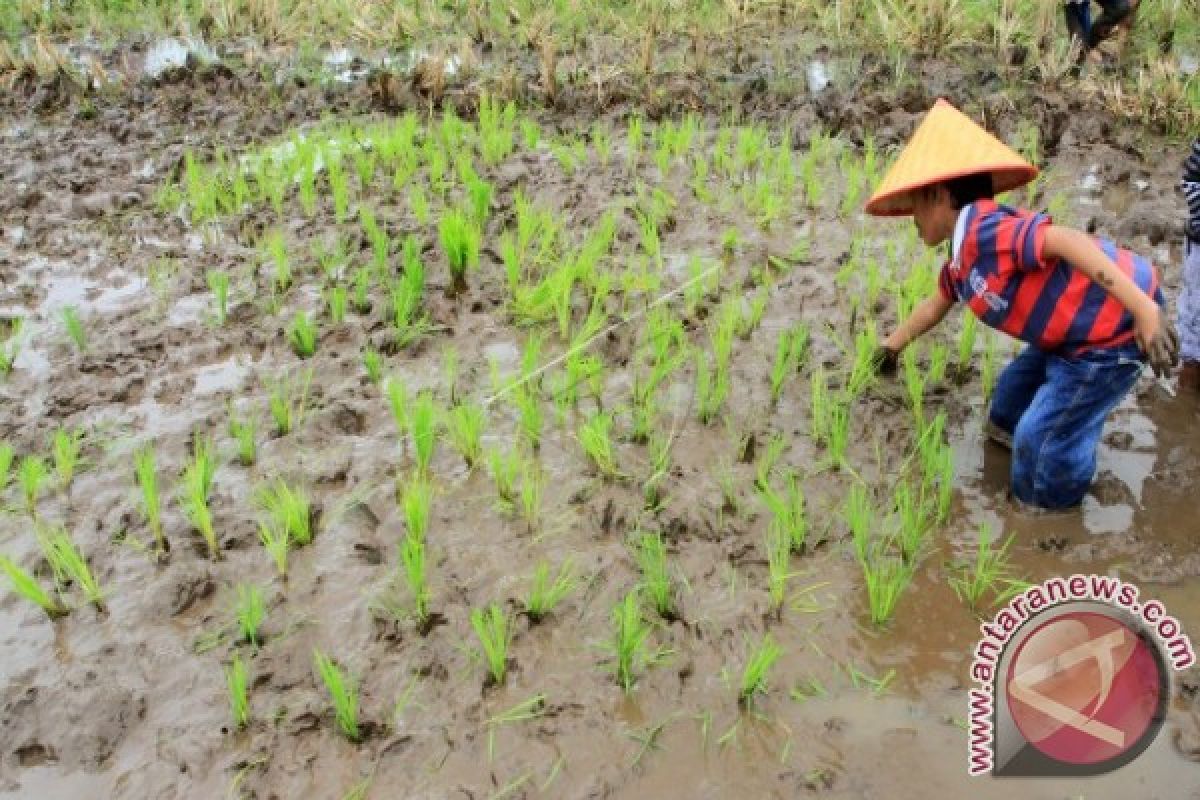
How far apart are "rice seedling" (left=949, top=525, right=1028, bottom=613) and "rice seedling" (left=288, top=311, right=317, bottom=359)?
2031 mm

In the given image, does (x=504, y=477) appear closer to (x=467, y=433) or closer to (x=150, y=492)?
(x=467, y=433)

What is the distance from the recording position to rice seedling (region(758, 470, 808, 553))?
7.38ft

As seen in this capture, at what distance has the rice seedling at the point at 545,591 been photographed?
2.09m

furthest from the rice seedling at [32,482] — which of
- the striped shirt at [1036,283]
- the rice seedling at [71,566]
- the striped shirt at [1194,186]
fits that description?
the striped shirt at [1194,186]

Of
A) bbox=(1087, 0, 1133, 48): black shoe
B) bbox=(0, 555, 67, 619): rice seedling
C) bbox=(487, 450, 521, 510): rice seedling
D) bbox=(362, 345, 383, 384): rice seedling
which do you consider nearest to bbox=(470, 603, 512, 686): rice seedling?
bbox=(487, 450, 521, 510): rice seedling

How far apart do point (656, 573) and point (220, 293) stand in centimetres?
201

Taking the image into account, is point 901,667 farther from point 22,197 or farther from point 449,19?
point 449,19

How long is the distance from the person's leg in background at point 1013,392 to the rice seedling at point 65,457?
2490 mm

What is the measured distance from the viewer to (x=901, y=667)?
6.51 feet

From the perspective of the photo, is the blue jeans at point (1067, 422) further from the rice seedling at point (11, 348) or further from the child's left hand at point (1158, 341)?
the rice seedling at point (11, 348)

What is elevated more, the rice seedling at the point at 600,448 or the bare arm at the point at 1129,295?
the bare arm at the point at 1129,295

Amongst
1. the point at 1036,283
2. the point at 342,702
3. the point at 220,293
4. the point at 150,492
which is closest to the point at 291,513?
the point at 150,492

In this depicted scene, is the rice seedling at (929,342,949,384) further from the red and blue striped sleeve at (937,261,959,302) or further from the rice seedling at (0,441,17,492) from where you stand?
the rice seedling at (0,441,17,492)

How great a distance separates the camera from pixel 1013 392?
2.56m
